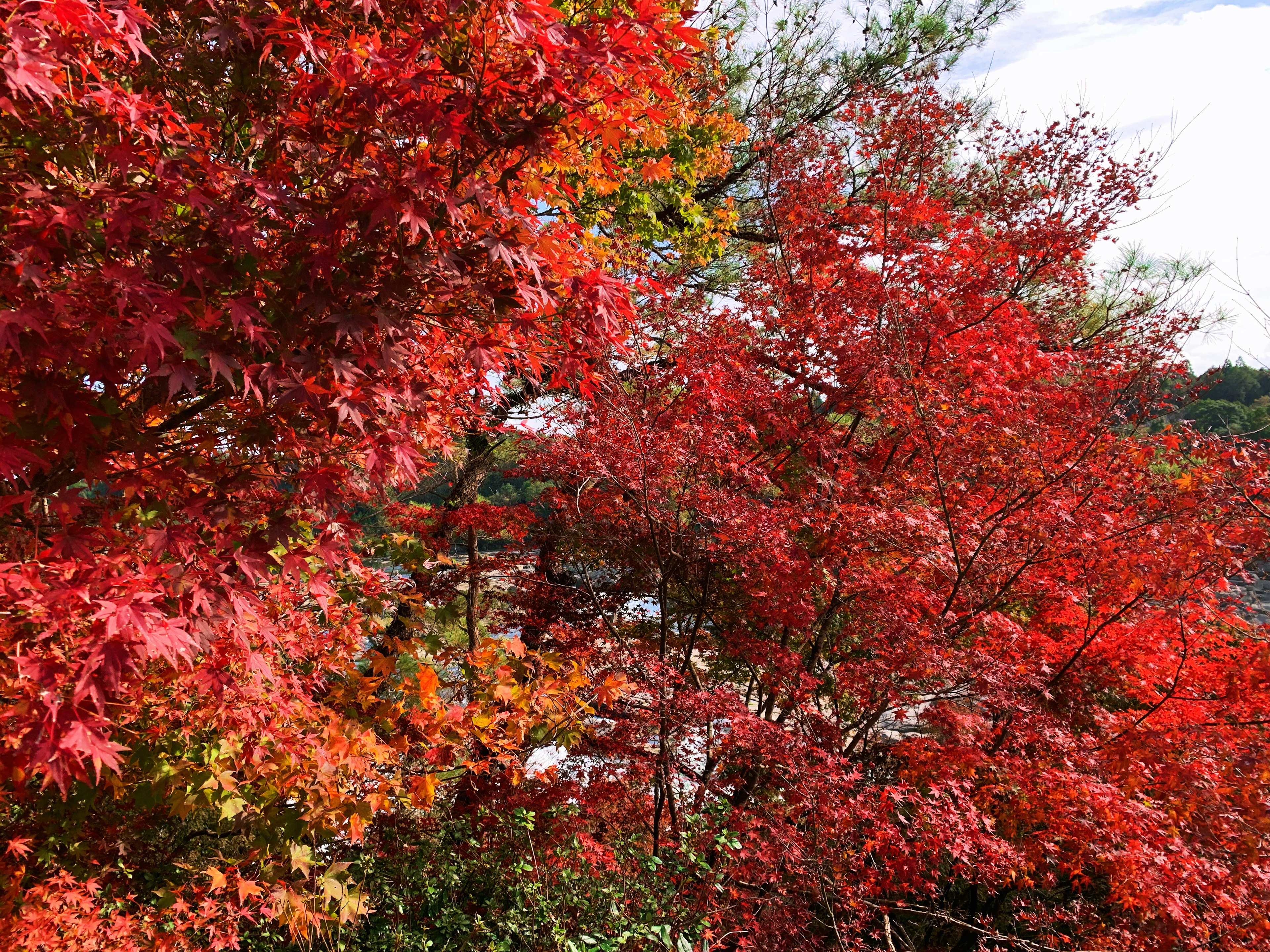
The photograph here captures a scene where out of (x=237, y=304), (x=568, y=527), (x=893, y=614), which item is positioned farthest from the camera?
(x=568, y=527)

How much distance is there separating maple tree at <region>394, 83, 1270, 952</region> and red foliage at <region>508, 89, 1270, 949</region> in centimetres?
3

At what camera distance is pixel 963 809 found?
14.9 feet

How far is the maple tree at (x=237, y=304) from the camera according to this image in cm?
198

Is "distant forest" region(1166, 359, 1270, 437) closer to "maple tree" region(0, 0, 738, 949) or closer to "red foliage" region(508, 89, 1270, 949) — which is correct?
"red foliage" region(508, 89, 1270, 949)

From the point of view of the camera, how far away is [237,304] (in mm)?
1976

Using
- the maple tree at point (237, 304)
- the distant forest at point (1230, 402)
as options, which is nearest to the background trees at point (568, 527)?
the maple tree at point (237, 304)

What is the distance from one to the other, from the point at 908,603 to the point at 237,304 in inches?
179

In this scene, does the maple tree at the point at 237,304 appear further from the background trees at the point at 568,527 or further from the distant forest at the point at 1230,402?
the distant forest at the point at 1230,402

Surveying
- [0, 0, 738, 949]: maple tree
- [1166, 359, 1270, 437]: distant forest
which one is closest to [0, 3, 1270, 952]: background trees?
[0, 0, 738, 949]: maple tree

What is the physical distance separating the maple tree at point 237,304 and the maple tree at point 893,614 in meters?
1.56

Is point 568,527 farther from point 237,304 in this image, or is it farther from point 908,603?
point 237,304

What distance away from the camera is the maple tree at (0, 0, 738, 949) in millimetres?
1978

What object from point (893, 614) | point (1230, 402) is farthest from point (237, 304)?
point (1230, 402)

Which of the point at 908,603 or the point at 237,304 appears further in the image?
the point at 908,603
